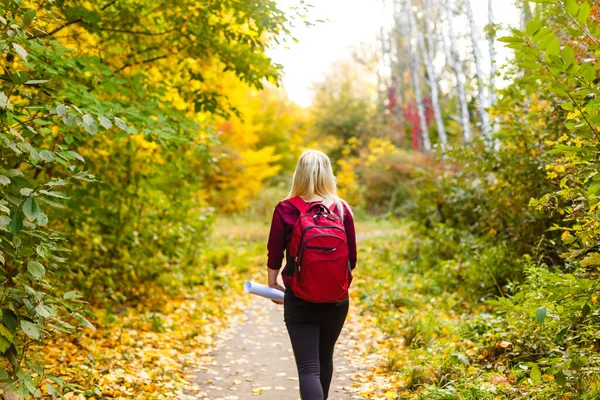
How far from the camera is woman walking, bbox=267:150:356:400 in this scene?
3.17m

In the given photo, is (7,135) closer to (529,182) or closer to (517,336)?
(517,336)

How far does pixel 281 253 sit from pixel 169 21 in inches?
134

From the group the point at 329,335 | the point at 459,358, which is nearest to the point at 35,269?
the point at 329,335

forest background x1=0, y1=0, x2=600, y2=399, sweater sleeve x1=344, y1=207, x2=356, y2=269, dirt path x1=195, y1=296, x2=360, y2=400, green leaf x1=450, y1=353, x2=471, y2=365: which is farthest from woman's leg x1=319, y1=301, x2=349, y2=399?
green leaf x1=450, y1=353, x2=471, y2=365

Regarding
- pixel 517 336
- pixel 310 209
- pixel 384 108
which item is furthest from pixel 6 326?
pixel 384 108

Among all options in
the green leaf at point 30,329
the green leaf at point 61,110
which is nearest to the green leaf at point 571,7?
the green leaf at point 61,110

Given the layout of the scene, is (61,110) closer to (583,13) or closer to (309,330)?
(309,330)

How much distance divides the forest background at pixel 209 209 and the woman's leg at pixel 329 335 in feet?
2.85

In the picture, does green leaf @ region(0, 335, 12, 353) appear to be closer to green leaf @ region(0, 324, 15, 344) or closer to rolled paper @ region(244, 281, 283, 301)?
green leaf @ region(0, 324, 15, 344)

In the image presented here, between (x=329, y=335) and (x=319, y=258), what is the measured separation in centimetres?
59

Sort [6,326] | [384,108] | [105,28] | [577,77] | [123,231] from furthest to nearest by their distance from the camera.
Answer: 1. [384,108]
2. [123,231]
3. [105,28]
4. [6,326]
5. [577,77]

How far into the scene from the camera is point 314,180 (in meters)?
3.40

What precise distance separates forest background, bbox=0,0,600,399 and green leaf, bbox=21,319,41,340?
11mm

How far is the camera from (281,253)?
340 centimetres
